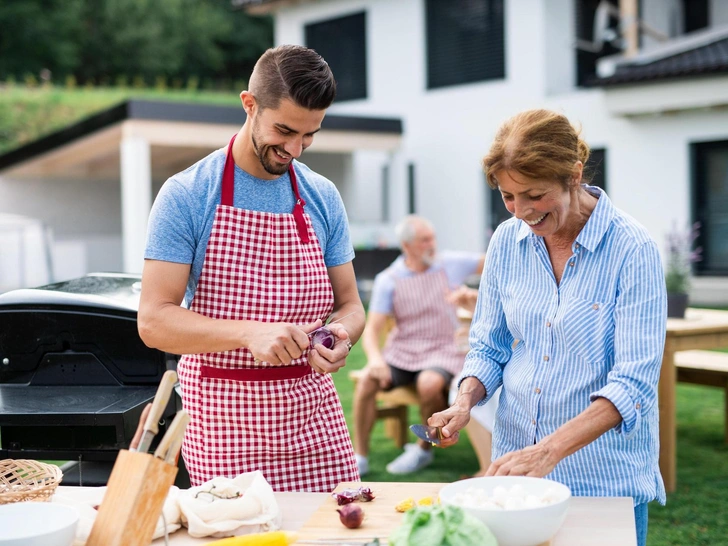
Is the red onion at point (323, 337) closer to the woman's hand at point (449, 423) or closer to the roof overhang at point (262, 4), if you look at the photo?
the woman's hand at point (449, 423)

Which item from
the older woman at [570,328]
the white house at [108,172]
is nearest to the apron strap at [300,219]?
the older woman at [570,328]

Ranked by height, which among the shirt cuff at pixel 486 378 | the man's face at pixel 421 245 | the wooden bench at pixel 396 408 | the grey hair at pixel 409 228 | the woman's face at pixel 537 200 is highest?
the woman's face at pixel 537 200

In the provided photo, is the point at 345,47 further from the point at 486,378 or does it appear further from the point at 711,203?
the point at 486,378

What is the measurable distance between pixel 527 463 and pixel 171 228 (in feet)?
3.27

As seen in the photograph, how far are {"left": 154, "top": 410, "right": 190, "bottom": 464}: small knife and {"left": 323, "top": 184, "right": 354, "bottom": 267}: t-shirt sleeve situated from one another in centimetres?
94

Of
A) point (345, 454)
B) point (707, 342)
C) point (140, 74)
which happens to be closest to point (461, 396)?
point (345, 454)

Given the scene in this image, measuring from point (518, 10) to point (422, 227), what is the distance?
9416 millimetres

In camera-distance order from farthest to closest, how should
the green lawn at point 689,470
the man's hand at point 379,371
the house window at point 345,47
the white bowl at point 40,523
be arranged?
the house window at point 345,47, the man's hand at point 379,371, the green lawn at point 689,470, the white bowl at point 40,523

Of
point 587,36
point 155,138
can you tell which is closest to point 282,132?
point 155,138

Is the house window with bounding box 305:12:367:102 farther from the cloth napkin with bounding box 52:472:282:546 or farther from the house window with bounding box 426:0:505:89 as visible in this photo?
the cloth napkin with bounding box 52:472:282:546

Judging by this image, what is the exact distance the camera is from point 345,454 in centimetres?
238

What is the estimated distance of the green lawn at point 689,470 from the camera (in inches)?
164

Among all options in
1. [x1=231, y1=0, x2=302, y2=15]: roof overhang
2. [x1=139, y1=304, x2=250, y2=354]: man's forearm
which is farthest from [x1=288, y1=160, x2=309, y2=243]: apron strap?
[x1=231, y1=0, x2=302, y2=15]: roof overhang

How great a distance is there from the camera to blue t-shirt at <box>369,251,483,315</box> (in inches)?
226
